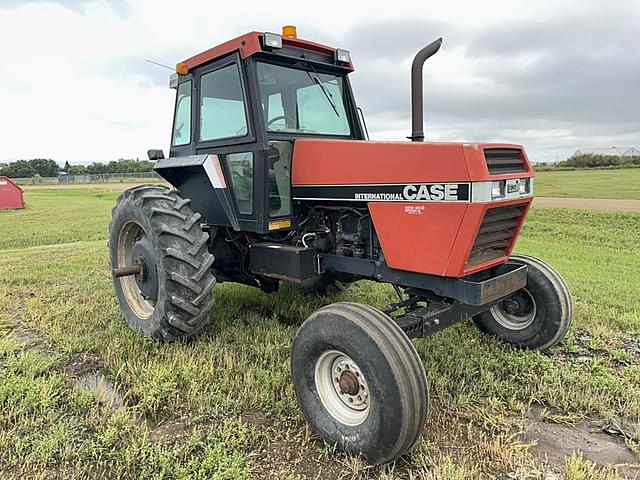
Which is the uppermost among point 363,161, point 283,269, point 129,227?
point 363,161

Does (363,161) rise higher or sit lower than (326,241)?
higher

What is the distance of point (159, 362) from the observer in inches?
156

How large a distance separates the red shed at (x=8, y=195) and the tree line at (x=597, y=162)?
4280 centimetres

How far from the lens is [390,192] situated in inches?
134

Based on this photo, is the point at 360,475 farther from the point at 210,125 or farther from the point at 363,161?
the point at 210,125

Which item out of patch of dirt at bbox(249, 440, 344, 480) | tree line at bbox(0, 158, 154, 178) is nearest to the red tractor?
patch of dirt at bbox(249, 440, 344, 480)

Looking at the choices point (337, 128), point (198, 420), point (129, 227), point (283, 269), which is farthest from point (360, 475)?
point (129, 227)

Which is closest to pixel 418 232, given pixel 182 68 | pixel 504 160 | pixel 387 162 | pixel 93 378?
pixel 387 162

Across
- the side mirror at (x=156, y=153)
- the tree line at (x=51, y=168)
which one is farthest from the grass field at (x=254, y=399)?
the tree line at (x=51, y=168)

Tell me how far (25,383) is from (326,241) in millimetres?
2496

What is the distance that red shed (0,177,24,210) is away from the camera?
2184 cm

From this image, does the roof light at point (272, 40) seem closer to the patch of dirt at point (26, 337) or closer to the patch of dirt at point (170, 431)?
the patch of dirt at point (170, 431)

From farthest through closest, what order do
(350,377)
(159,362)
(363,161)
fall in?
(159,362) → (363,161) → (350,377)

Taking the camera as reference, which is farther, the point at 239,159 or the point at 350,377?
Result: the point at 239,159
